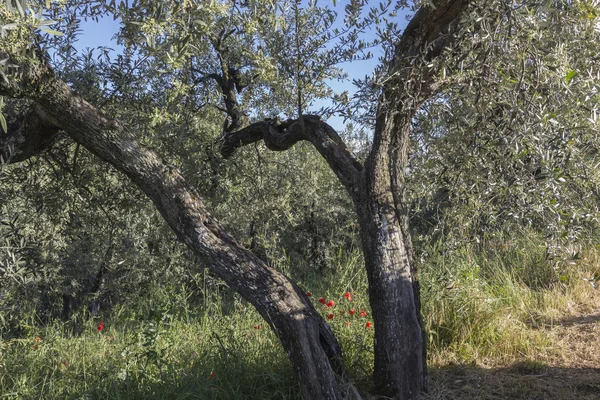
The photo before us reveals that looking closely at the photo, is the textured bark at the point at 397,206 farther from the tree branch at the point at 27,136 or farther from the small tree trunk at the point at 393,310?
the tree branch at the point at 27,136

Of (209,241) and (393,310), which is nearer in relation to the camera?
(209,241)

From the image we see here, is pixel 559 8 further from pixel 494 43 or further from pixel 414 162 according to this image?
Result: pixel 414 162

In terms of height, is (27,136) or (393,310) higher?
(27,136)

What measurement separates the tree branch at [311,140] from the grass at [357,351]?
1.23 metres

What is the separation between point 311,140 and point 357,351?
184cm

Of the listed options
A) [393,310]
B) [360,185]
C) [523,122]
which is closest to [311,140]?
[360,185]

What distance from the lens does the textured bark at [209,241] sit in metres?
3.50

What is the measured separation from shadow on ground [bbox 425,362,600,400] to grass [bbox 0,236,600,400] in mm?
11

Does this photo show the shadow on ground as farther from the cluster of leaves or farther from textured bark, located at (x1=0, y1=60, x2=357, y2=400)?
the cluster of leaves

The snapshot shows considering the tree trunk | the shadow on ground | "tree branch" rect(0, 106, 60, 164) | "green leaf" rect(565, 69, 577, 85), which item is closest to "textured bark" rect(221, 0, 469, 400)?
the tree trunk

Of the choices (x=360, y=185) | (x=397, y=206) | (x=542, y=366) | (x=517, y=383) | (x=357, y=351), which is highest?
(x=360, y=185)

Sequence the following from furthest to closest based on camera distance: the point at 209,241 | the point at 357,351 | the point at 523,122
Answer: the point at 357,351 → the point at 209,241 → the point at 523,122

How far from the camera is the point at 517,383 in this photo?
175 inches

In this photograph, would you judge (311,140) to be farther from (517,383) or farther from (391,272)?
(517,383)
